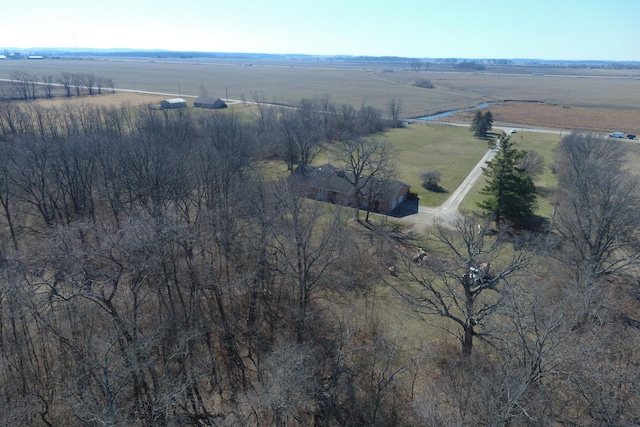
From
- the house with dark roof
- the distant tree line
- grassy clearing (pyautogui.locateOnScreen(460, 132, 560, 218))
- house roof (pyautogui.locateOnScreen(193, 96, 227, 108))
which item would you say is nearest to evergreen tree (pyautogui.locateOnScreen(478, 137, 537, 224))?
grassy clearing (pyautogui.locateOnScreen(460, 132, 560, 218))

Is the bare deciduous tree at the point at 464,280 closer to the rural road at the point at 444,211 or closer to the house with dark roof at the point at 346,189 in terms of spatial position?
the rural road at the point at 444,211

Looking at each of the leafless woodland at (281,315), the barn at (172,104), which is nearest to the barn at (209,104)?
the barn at (172,104)

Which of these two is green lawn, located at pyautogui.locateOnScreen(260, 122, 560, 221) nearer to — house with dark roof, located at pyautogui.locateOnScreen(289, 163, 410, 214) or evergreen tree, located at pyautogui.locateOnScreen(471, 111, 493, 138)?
evergreen tree, located at pyautogui.locateOnScreen(471, 111, 493, 138)

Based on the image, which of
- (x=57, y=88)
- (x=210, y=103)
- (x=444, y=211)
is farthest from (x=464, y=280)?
(x=57, y=88)

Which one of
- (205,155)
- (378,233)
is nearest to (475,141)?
(378,233)

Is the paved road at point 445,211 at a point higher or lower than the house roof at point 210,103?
lower
